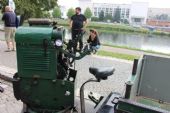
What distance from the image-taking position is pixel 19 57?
12.2 feet

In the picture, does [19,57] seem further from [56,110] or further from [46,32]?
[56,110]

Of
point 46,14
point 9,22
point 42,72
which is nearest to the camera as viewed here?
point 42,72

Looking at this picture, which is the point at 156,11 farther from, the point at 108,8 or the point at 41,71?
the point at 41,71

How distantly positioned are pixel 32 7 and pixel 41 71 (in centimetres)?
2181

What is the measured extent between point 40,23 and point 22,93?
0.97m

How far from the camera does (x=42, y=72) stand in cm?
369

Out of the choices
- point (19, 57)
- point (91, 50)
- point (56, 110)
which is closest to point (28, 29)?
point (19, 57)

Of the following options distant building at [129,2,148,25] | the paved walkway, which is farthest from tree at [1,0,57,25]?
distant building at [129,2,148,25]

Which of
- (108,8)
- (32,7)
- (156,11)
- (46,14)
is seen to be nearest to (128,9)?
(156,11)

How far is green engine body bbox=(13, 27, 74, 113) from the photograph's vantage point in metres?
3.56

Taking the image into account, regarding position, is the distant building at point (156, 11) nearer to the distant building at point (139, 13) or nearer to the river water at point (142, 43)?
the distant building at point (139, 13)

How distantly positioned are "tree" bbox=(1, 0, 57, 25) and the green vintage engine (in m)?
19.0

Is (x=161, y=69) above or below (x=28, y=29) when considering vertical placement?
below

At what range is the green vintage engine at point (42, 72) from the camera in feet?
11.7
